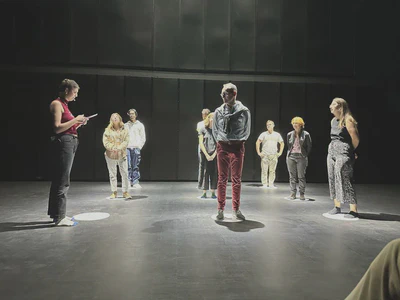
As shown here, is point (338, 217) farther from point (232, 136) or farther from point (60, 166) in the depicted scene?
point (60, 166)

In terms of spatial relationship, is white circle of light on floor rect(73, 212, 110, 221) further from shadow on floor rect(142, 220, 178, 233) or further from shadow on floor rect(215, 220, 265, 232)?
shadow on floor rect(215, 220, 265, 232)

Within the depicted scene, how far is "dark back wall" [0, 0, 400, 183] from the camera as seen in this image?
8.91 m

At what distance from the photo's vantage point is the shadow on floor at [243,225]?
3990 millimetres

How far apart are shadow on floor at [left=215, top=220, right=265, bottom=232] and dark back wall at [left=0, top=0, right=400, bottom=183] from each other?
203 inches

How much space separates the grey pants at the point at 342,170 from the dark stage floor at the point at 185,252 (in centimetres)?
41

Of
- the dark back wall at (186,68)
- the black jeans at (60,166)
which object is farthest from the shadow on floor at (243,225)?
the dark back wall at (186,68)

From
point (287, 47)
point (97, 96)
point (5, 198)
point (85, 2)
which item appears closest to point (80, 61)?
point (97, 96)

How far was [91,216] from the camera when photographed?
15.2 feet

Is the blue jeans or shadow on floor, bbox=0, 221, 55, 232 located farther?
the blue jeans

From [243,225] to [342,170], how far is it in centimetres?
166

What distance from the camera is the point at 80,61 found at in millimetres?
9117

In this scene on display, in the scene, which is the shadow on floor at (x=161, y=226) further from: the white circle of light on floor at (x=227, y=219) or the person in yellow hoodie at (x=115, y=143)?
the person in yellow hoodie at (x=115, y=143)

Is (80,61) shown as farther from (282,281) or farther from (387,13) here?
(387,13)

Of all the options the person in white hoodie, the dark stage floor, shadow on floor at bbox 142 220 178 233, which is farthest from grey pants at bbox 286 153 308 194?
the person in white hoodie
